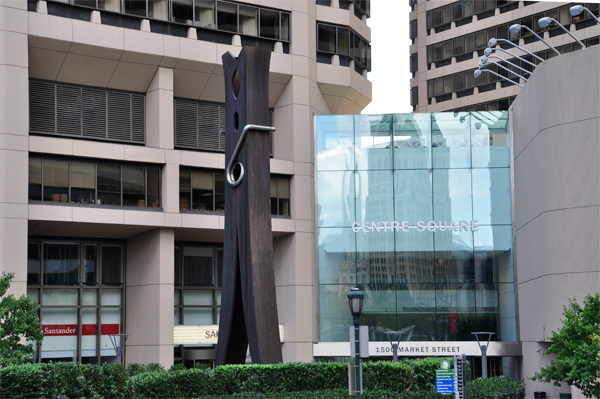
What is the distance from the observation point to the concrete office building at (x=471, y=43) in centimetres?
5791

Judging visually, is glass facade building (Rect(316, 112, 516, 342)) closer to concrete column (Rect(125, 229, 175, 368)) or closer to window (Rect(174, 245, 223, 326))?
window (Rect(174, 245, 223, 326))

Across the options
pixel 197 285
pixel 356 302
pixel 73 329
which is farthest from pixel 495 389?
pixel 73 329

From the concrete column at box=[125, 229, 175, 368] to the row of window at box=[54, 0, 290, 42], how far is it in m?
11.1

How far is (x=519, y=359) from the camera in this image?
40156 mm

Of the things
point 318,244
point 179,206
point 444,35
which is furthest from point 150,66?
point 444,35

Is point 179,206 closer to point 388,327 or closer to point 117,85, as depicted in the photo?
point 117,85

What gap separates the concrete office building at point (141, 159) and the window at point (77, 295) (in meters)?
0.07

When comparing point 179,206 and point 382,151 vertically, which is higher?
point 382,151

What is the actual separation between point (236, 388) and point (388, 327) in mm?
20515

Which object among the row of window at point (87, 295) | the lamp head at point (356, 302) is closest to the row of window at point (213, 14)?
the row of window at point (87, 295)

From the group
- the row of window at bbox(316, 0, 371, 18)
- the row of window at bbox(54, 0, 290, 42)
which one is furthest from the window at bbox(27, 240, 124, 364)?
the row of window at bbox(316, 0, 371, 18)

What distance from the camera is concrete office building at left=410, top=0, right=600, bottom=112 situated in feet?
190

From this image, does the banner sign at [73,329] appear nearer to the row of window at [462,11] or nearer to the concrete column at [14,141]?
the concrete column at [14,141]

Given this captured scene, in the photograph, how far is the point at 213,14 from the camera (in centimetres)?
4153
